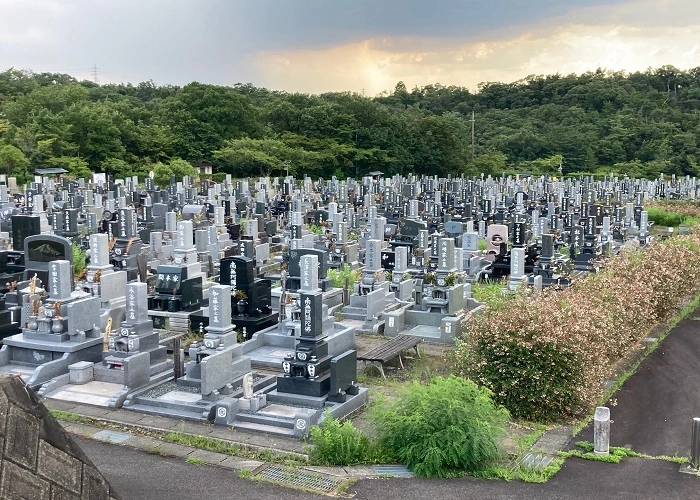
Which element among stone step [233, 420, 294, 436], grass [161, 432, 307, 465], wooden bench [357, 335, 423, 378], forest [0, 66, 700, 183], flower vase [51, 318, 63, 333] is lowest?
grass [161, 432, 307, 465]

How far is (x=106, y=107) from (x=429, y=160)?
1185 inches

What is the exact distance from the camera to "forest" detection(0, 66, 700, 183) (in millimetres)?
54750

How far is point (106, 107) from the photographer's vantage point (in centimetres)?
5931

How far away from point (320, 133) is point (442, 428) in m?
60.0

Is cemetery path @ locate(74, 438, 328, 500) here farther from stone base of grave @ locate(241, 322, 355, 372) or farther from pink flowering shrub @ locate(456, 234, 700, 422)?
stone base of grave @ locate(241, 322, 355, 372)

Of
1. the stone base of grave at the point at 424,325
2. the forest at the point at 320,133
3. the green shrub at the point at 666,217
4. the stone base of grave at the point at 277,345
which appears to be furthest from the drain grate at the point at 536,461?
the forest at the point at 320,133

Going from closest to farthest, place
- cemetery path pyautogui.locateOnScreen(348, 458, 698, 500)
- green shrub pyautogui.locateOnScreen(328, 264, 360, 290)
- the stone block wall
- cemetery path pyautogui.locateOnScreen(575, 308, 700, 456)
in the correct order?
the stone block wall → cemetery path pyautogui.locateOnScreen(348, 458, 698, 500) → cemetery path pyautogui.locateOnScreen(575, 308, 700, 456) → green shrub pyautogui.locateOnScreen(328, 264, 360, 290)

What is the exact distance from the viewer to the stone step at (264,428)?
446 inches

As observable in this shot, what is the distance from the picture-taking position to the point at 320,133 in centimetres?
6812

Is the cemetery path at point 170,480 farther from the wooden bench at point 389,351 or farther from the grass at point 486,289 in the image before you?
the grass at point 486,289

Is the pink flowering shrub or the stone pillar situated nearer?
the stone pillar

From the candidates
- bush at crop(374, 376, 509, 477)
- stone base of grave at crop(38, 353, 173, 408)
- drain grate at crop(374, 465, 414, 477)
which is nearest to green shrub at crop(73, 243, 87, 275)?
stone base of grave at crop(38, 353, 173, 408)

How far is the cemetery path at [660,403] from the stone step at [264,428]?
4.53m

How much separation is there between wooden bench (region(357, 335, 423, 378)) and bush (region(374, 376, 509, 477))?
3.99m
